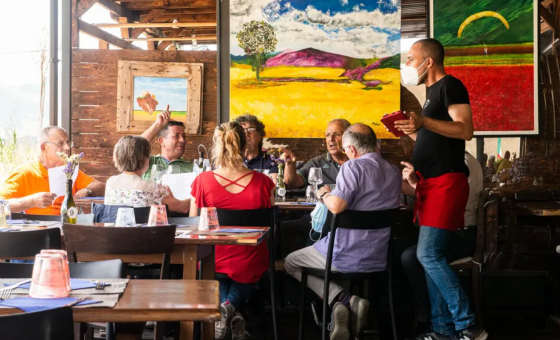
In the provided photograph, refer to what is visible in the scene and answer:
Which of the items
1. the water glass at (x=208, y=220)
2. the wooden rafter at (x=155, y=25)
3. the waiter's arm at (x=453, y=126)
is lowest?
the water glass at (x=208, y=220)

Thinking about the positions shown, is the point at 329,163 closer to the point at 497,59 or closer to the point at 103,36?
the point at 497,59

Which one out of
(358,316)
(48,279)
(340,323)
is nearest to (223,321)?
(340,323)

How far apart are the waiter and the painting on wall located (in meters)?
2.19

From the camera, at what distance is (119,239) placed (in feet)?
8.54

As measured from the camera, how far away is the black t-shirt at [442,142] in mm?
3578

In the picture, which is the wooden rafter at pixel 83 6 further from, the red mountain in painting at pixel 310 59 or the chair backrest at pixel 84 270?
the chair backrest at pixel 84 270

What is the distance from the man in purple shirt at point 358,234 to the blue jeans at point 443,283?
0.24 meters

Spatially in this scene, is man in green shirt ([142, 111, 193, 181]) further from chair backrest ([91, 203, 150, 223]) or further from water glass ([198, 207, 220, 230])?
water glass ([198, 207, 220, 230])

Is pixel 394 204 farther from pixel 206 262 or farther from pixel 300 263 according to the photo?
pixel 206 262

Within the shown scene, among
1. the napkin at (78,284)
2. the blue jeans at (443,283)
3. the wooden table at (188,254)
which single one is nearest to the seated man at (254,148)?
the blue jeans at (443,283)

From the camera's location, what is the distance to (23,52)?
5996 millimetres

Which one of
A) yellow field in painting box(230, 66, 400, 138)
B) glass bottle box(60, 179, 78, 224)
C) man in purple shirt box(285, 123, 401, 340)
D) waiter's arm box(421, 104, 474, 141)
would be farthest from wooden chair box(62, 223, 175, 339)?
yellow field in painting box(230, 66, 400, 138)

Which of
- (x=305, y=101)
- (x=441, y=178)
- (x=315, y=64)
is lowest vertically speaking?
(x=441, y=178)

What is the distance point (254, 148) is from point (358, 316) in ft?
7.42
